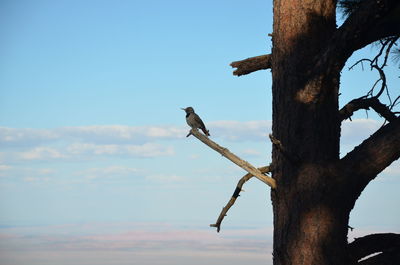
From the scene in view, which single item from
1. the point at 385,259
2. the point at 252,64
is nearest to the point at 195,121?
the point at 252,64

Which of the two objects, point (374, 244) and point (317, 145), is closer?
point (317, 145)

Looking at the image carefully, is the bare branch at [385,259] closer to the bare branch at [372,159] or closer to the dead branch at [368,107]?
the bare branch at [372,159]

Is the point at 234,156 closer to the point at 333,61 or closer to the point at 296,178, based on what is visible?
the point at 296,178

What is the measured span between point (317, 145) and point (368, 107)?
1.61 metres

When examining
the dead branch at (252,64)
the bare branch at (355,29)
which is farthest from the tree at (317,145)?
the dead branch at (252,64)

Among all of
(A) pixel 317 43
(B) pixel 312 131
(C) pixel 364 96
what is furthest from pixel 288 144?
(C) pixel 364 96

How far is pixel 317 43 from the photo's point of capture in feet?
21.5

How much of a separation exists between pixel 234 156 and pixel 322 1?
2179 millimetres

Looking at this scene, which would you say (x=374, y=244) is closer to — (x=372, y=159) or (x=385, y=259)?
(x=385, y=259)

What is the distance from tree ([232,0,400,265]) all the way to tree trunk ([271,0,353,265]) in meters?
0.01

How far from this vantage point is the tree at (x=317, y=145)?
6078 mm

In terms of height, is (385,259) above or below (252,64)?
below

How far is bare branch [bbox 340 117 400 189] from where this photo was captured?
6176 mm

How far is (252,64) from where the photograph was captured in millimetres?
7320
